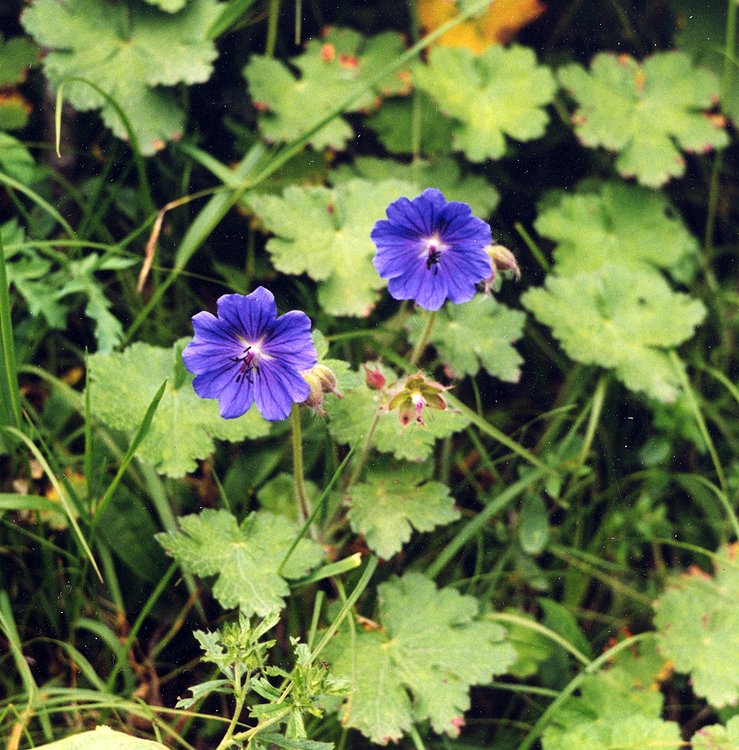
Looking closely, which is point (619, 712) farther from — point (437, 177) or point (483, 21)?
point (483, 21)

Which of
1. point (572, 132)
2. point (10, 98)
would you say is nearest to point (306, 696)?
point (10, 98)

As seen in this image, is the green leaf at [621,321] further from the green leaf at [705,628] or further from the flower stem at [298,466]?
the flower stem at [298,466]

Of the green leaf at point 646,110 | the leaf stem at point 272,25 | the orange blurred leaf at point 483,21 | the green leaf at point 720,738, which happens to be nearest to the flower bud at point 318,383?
the green leaf at point 720,738

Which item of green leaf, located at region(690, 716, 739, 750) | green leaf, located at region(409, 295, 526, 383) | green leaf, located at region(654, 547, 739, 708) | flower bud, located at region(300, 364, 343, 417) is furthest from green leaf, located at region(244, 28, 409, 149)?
green leaf, located at region(690, 716, 739, 750)

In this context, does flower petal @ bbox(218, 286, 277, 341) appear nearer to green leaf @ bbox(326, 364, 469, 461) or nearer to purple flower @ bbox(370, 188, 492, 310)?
purple flower @ bbox(370, 188, 492, 310)

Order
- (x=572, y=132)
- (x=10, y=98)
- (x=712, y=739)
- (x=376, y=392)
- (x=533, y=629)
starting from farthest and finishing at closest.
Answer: (x=572, y=132)
(x=10, y=98)
(x=533, y=629)
(x=376, y=392)
(x=712, y=739)

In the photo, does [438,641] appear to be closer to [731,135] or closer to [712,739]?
[712,739]
